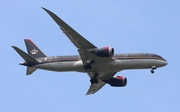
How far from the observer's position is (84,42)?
79.4m

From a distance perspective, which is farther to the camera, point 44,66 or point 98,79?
point 98,79

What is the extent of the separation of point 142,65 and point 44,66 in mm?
17849

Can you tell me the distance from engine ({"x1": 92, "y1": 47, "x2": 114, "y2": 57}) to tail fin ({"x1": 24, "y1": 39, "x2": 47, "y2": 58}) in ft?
41.8

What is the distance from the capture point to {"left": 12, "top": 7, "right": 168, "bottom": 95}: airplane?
7906 cm

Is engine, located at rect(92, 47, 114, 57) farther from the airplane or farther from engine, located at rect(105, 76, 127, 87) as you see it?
engine, located at rect(105, 76, 127, 87)

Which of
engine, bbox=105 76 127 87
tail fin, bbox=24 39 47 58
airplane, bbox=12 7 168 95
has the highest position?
tail fin, bbox=24 39 47 58

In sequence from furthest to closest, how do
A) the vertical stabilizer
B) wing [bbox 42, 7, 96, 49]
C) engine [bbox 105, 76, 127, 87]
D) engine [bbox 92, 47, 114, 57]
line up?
engine [bbox 105, 76, 127, 87]
the vertical stabilizer
engine [bbox 92, 47, 114, 57]
wing [bbox 42, 7, 96, 49]

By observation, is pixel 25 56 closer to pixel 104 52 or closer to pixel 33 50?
pixel 33 50

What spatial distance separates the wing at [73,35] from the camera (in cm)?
7478

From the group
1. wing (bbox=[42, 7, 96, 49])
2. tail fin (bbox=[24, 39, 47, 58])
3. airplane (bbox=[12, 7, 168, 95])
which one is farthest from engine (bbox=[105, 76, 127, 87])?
tail fin (bbox=[24, 39, 47, 58])

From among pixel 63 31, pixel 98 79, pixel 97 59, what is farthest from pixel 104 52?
pixel 98 79

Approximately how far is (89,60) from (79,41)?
439 centimetres

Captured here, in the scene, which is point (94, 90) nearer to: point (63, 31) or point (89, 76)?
point (89, 76)

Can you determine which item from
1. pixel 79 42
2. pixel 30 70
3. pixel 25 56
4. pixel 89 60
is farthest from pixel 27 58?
pixel 89 60
